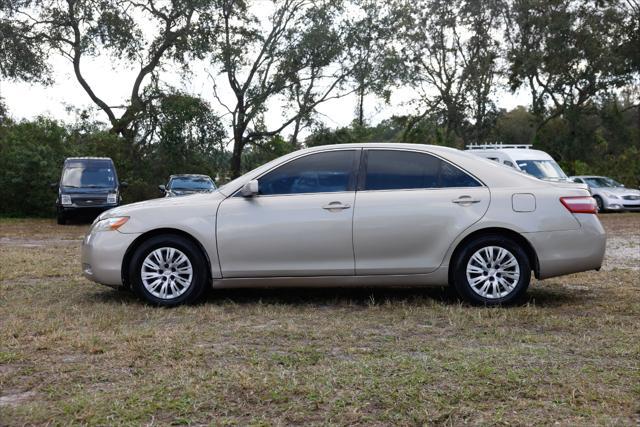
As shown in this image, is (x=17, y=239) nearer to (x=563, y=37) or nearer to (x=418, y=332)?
(x=418, y=332)

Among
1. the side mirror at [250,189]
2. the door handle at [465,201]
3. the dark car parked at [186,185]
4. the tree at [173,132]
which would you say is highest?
the tree at [173,132]

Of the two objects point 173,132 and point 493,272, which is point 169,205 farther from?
point 173,132

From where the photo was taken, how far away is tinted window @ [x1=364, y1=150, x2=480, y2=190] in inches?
280

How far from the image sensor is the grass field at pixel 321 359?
3.84m

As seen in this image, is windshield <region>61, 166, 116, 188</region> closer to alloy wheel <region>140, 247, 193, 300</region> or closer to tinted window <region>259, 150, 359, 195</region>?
alloy wheel <region>140, 247, 193, 300</region>

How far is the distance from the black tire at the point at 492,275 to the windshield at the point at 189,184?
16839mm

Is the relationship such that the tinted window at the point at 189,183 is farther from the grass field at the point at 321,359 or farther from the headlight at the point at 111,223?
the headlight at the point at 111,223

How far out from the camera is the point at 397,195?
7004mm

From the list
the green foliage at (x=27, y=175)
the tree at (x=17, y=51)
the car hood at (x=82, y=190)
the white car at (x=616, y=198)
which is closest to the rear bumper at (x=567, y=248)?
the car hood at (x=82, y=190)

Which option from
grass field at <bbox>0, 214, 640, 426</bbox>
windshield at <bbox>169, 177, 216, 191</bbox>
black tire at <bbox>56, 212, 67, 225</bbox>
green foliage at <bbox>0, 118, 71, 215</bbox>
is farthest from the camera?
green foliage at <bbox>0, 118, 71, 215</bbox>

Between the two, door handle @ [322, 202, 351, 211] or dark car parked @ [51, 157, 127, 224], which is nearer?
door handle @ [322, 202, 351, 211]

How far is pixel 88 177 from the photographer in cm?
2261

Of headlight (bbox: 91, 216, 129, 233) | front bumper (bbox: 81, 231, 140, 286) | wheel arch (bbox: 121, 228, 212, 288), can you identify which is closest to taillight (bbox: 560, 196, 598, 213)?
wheel arch (bbox: 121, 228, 212, 288)

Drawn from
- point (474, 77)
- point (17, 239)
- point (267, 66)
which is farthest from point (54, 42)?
point (474, 77)
